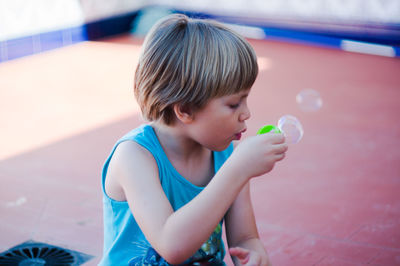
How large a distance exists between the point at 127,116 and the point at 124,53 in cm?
186

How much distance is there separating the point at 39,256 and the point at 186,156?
760mm

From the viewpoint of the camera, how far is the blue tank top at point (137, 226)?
112cm

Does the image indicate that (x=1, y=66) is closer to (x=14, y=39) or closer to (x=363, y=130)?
(x=14, y=39)

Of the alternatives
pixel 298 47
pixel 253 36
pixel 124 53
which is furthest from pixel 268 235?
pixel 253 36

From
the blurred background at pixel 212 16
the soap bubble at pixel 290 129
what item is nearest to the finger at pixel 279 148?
the soap bubble at pixel 290 129

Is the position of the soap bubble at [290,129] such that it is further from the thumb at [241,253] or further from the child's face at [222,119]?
the thumb at [241,253]

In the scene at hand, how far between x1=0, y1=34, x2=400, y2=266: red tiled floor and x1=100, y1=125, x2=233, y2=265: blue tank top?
58cm

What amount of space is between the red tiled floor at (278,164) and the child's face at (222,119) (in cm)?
74

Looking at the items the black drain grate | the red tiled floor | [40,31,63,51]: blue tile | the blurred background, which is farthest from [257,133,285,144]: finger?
[40,31,63,51]: blue tile

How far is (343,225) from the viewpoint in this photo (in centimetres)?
196

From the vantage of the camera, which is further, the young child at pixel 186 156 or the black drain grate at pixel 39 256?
the black drain grate at pixel 39 256

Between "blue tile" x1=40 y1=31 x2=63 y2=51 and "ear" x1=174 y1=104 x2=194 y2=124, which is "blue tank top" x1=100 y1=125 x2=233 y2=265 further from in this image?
"blue tile" x1=40 y1=31 x2=63 y2=51

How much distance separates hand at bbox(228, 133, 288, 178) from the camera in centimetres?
100

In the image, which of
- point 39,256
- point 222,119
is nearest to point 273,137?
point 222,119
